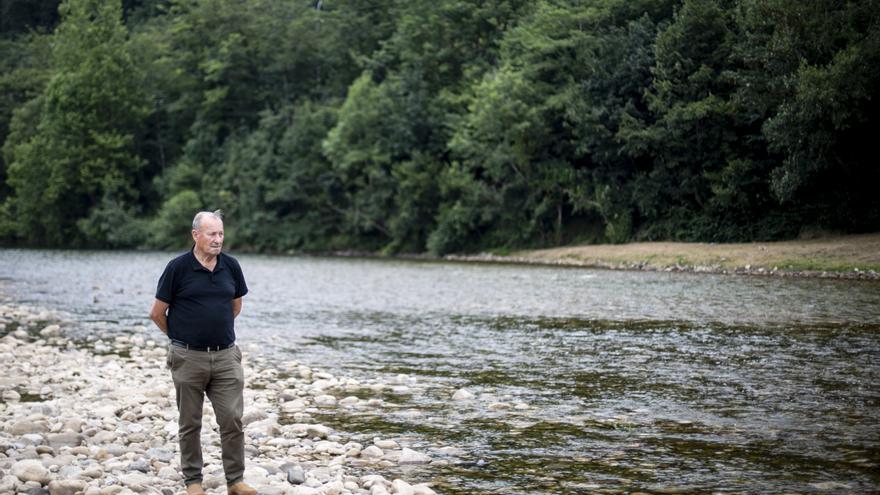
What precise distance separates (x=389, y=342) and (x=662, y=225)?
1282 inches

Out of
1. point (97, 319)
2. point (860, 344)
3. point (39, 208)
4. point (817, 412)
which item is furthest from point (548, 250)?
point (39, 208)

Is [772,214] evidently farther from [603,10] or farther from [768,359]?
[768,359]

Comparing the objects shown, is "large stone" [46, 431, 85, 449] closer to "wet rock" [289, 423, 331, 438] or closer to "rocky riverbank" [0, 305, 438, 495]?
"rocky riverbank" [0, 305, 438, 495]

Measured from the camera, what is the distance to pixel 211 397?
7832 mm

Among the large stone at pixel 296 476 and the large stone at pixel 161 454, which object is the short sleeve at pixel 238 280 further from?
the large stone at pixel 161 454

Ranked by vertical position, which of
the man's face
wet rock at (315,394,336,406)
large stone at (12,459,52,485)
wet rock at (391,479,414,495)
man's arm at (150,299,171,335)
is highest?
the man's face

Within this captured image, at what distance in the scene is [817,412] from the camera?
10.9m

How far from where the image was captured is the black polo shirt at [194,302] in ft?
24.9

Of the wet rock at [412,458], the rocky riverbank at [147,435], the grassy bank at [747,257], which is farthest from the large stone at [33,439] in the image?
the grassy bank at [747,257]

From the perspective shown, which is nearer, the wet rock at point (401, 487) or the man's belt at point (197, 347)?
the man's belt at point (197, 347)

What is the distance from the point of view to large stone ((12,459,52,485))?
7.76 m

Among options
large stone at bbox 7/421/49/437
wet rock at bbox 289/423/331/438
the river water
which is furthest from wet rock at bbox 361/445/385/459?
large stone at bbox 7/421/49/437

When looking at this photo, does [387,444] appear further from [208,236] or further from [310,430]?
[208,236]

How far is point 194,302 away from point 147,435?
10.2 ft
